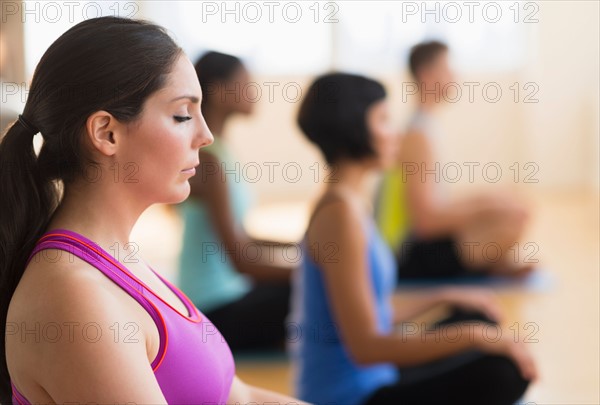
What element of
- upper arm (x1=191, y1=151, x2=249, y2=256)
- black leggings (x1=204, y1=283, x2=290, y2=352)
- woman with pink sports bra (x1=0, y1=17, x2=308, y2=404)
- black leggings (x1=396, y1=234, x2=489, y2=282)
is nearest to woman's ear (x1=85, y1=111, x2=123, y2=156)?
woman with pink sports bra (x1=0, y1=17, x2=308, y2=404)

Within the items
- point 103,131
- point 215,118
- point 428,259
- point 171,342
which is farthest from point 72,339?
point 428,259

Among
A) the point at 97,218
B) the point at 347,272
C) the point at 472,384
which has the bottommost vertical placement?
the point at 472,384

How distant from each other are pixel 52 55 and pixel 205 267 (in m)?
1.99

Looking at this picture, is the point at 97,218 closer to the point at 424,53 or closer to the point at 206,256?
the point at 206,256

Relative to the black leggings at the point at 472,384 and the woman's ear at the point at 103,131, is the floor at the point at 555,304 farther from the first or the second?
the woman's ear at the point at 103,131

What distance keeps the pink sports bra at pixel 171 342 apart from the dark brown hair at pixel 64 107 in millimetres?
45

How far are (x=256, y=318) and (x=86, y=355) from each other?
2.10m

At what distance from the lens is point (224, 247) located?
292 cm

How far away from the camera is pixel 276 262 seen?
319 cm

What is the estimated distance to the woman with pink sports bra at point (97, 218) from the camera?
3.08ft

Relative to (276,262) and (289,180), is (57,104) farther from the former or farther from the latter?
(289,180)

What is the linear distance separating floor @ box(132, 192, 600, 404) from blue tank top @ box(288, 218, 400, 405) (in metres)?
0.85

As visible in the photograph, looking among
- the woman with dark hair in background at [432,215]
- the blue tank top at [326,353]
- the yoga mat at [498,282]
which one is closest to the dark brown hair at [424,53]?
the woman with dark hair in background at [432,215]

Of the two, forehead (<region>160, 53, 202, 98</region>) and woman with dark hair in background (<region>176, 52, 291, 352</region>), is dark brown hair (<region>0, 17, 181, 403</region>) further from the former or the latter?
woman with dark hair in background (<region>176, 52, 291, 352</region>)
